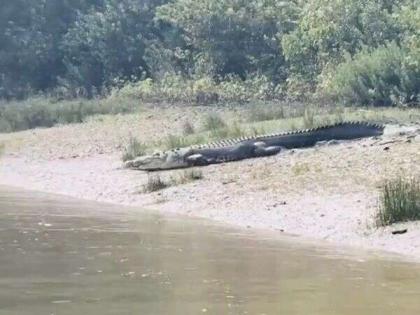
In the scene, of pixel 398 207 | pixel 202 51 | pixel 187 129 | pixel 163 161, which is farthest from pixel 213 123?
pixel 202 51

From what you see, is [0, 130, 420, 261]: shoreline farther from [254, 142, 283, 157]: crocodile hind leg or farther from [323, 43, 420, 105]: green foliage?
[323, 43, 420, 105]: green foliage

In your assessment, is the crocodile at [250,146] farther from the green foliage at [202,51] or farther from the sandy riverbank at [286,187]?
the green foliage at [202,51]

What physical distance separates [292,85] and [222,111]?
7.65 m

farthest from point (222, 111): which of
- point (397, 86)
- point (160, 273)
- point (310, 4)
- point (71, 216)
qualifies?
point (160, 273)

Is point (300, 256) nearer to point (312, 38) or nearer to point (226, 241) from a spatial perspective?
point (226, 241)

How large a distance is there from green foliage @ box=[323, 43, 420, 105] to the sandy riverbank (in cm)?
875

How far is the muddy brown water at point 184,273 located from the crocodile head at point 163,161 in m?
5.93

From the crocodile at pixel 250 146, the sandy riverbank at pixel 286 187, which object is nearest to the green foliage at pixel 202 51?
the crocodile at pixel 250 146

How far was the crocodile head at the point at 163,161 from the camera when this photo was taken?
19.8 metres

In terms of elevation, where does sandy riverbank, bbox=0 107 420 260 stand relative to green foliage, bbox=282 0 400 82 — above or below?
below

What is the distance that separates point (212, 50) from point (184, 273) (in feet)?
101

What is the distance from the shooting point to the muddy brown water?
27.0ft

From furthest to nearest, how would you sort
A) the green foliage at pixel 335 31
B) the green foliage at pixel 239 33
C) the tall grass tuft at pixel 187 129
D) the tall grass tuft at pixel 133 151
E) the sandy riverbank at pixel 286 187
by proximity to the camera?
the green foliage at pixel 239 33, the green foliage at pixel 335 31, the tall grass tuft at pixel 187 129, the tall grass tuft at pixel 133 151, the sandy riverbank at pixel 286 187

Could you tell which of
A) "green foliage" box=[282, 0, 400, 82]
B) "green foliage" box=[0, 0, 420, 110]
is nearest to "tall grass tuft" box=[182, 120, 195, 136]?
"green foliage" box=[0, 0, 420, 110]
